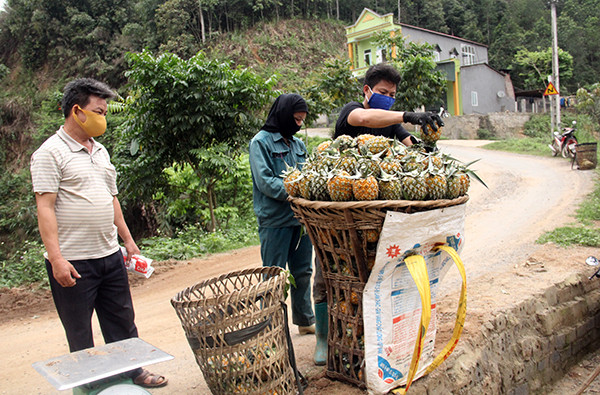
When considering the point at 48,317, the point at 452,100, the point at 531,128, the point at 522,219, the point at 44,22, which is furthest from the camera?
the point at 44,22

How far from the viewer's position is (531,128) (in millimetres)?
26984

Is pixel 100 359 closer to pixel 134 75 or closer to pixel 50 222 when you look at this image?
pixel 50 222

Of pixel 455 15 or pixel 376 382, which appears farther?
pixel 455 15

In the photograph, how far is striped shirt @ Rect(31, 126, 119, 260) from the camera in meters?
2.51

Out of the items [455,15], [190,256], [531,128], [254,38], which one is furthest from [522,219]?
[455,15]

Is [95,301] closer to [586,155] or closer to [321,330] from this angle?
[321,330]

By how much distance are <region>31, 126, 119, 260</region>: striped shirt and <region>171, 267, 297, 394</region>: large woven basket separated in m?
0.74

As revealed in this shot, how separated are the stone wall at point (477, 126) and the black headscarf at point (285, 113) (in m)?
23.3

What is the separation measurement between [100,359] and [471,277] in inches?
183

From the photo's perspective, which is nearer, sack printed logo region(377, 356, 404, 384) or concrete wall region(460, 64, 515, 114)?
Answer: sack printed logo region(377, 356, 404, 384)

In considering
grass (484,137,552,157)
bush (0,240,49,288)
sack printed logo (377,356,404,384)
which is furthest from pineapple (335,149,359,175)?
grass (484,137,552,157)

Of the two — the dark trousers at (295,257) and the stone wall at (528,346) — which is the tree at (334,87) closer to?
the stone wall at (528,346)

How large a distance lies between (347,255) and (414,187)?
53 cm

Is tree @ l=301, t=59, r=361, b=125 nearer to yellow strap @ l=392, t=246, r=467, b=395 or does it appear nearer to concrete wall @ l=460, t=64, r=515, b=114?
yellow strap @ l=392, t=246, r=467, b=395
